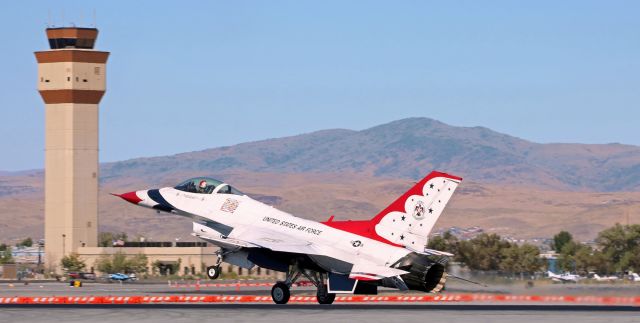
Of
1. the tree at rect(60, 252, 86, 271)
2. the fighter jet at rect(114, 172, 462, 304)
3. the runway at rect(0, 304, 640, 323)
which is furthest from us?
the tree at rect(60, 252, 86, 271)

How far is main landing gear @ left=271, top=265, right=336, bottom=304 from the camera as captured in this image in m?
47.7

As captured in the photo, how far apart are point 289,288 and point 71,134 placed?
99702 mm

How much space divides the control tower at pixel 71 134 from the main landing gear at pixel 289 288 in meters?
97.1

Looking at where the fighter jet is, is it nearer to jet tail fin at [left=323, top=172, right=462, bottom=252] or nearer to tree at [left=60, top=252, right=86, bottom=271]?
jet tail fin at [left=323, top=172, right=462, bottom=252]

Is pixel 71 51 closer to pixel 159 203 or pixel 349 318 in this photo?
pixel 159 203

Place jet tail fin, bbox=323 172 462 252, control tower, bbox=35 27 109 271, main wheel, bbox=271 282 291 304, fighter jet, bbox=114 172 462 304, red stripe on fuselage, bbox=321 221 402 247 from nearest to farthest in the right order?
fighter jet, bbox=114 172 462 304, jet tail fin, bbox=323 172 462 252, red stripe on fuselage, bbox=321 221 402 247, main wheel, bbox=271 282 291 304, control tower, bbox=35 27 109 271

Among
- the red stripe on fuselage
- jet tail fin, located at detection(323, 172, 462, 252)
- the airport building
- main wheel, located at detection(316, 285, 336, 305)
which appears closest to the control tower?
the airport building

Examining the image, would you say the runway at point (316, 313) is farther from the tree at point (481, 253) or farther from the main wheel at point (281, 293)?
the tree at point (481, 253)

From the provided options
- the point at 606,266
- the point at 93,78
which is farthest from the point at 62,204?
the point at 606,266

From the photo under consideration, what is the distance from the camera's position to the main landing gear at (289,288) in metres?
47.7

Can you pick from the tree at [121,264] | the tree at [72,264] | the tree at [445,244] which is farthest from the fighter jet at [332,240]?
the tree at [72,264]

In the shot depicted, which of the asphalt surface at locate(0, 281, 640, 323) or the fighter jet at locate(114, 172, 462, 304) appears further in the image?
the fighter jet at locate(114, 172, 462, 304)

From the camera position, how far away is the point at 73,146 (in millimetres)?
143750

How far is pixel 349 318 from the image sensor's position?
40031mm
